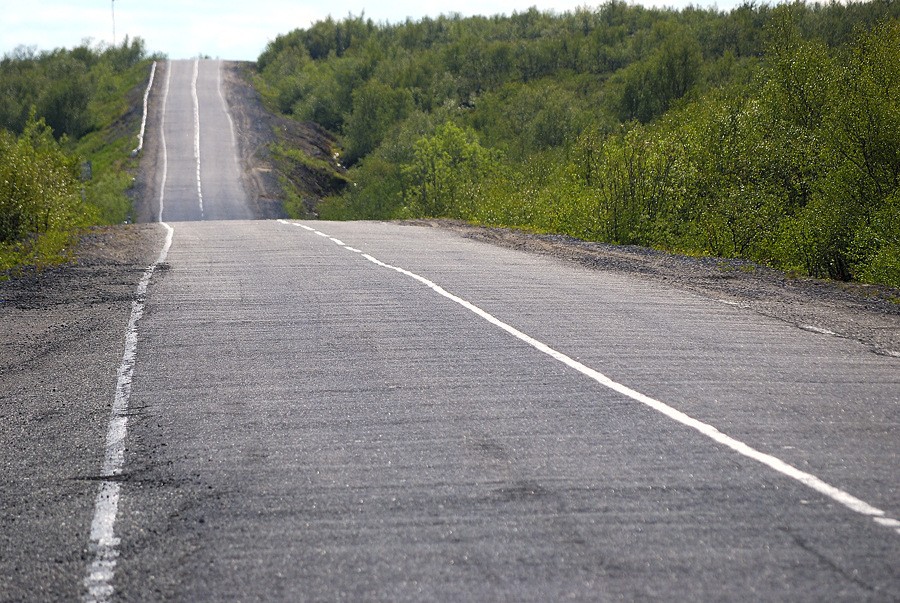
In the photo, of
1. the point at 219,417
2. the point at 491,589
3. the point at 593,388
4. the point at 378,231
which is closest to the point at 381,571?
the point at 491,589

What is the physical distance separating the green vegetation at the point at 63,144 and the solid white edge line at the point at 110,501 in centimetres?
1088

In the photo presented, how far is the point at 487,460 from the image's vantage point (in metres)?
6.09

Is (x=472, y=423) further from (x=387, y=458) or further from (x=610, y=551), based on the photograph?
(x=610, y=551)

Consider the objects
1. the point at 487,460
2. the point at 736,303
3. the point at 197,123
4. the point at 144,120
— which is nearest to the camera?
the point at 487,460

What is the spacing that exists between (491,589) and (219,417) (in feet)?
11.8

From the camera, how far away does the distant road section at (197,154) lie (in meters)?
47.3

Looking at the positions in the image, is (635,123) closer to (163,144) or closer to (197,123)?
(163,144)

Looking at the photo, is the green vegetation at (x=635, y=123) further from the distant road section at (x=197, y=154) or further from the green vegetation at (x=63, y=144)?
the green vegetation at (x=63, y=144)

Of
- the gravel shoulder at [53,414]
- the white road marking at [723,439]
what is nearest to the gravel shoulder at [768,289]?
the white road marking at [723,439]

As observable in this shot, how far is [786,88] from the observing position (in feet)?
86.9

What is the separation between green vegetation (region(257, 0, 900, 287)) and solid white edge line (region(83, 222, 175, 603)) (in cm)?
1215

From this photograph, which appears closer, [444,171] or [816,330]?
[816,330]

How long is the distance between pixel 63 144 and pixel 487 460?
216ft

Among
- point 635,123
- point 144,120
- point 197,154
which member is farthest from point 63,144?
point 635,123
